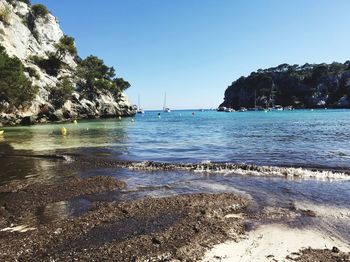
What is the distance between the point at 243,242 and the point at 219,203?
3124mm

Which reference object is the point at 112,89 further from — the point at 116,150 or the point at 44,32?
the point at 116,150

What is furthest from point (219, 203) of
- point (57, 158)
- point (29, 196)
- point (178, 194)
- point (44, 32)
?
point (44, 32)

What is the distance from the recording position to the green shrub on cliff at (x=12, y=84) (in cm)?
5684

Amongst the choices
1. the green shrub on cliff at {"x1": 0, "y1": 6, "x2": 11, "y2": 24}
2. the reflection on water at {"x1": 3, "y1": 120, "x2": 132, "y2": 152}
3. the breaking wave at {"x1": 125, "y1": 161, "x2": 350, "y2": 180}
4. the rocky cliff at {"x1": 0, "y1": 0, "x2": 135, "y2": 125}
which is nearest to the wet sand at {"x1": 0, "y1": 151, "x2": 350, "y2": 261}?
the breaking wave at {"x1": 125, "y1": 161, "x2": 350, "y2": 180}

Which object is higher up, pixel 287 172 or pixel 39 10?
pixel 39 10

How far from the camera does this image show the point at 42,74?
300 feet

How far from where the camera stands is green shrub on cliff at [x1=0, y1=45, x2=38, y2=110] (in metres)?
56.8

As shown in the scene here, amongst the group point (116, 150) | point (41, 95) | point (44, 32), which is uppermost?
point (44, 32)

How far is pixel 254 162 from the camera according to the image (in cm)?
2006

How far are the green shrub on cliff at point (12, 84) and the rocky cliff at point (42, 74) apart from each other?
86 cm

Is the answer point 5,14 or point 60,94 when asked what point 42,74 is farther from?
point 5,14

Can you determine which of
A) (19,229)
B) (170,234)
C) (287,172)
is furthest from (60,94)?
(170,234)

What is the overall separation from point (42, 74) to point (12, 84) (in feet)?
114

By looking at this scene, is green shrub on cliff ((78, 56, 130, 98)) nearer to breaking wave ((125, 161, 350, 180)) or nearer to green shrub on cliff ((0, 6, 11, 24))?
green shrub on cliff ((0, 6, 11, 24))
